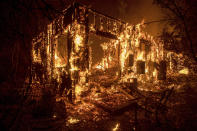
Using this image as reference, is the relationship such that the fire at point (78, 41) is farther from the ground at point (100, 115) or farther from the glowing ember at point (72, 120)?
the glowing ember at point (72, 120)

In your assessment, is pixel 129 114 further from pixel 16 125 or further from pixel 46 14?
pixel 46 14

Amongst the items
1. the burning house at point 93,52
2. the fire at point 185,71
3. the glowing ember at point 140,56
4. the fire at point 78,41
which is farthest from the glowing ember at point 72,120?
the fire at point 185,71

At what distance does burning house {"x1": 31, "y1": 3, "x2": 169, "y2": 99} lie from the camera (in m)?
7.36

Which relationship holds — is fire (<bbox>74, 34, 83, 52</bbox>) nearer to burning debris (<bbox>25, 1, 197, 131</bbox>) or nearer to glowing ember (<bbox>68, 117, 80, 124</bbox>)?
burning debris (<bbox>25, 1, 197, 131</bbox>)

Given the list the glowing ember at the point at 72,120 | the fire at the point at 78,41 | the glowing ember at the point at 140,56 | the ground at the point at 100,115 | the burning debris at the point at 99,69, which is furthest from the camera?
the glowing ember at the point at 140,56

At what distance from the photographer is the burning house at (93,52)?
736 cm

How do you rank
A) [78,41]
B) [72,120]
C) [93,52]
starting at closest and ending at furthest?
[72,120], [78,41], [93,52]

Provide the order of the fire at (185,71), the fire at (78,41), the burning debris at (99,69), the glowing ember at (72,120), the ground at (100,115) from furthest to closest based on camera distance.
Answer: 1. the fire at (185,71)
2. the fire at (78,41)
3. the burning debris at (99,69)
4. the glowing ember at (72,120)
5. the ground at (100,115)

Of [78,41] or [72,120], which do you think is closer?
[72,120]

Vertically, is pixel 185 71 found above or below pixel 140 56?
below

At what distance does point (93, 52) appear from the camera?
16.6 meters

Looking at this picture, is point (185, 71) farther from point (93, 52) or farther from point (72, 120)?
point (72, 120)

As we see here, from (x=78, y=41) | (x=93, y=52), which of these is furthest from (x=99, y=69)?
(x=78, y=41)

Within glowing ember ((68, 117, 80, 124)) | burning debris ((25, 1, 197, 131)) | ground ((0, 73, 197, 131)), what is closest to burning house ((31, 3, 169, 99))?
burning debris ((25, 1, 197, 131))
